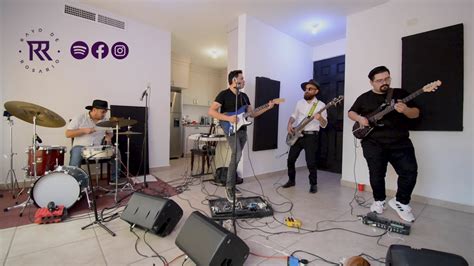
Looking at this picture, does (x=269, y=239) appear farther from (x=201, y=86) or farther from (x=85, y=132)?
(x=201, y=86)

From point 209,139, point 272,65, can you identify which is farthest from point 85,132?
point 272,65

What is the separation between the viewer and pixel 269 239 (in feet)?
5.89

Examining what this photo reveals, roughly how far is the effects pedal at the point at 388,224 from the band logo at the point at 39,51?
4.70m

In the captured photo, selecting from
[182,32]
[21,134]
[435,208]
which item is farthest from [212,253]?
[182,32]

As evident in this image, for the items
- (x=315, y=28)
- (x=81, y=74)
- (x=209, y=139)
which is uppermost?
(x=315, y=28)

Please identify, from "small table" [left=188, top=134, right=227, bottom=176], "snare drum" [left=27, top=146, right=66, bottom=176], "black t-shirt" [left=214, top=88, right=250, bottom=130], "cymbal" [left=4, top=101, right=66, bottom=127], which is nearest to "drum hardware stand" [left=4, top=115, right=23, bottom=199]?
"snare drum" [left=27, top=146, right=66, bottom=176]

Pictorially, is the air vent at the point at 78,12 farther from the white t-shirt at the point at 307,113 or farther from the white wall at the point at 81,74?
the white t-shirt at the point at 307,113

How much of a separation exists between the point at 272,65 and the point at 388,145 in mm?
2446

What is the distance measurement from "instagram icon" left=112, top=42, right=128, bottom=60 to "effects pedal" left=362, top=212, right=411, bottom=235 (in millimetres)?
4394

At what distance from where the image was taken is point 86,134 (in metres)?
2.75

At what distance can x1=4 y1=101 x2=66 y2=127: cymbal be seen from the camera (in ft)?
6.58

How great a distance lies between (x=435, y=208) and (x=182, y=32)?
16.5ft

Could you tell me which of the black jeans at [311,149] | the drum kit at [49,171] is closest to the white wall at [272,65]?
the black jeans at [311,149]

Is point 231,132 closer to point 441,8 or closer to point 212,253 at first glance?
point 212,253
